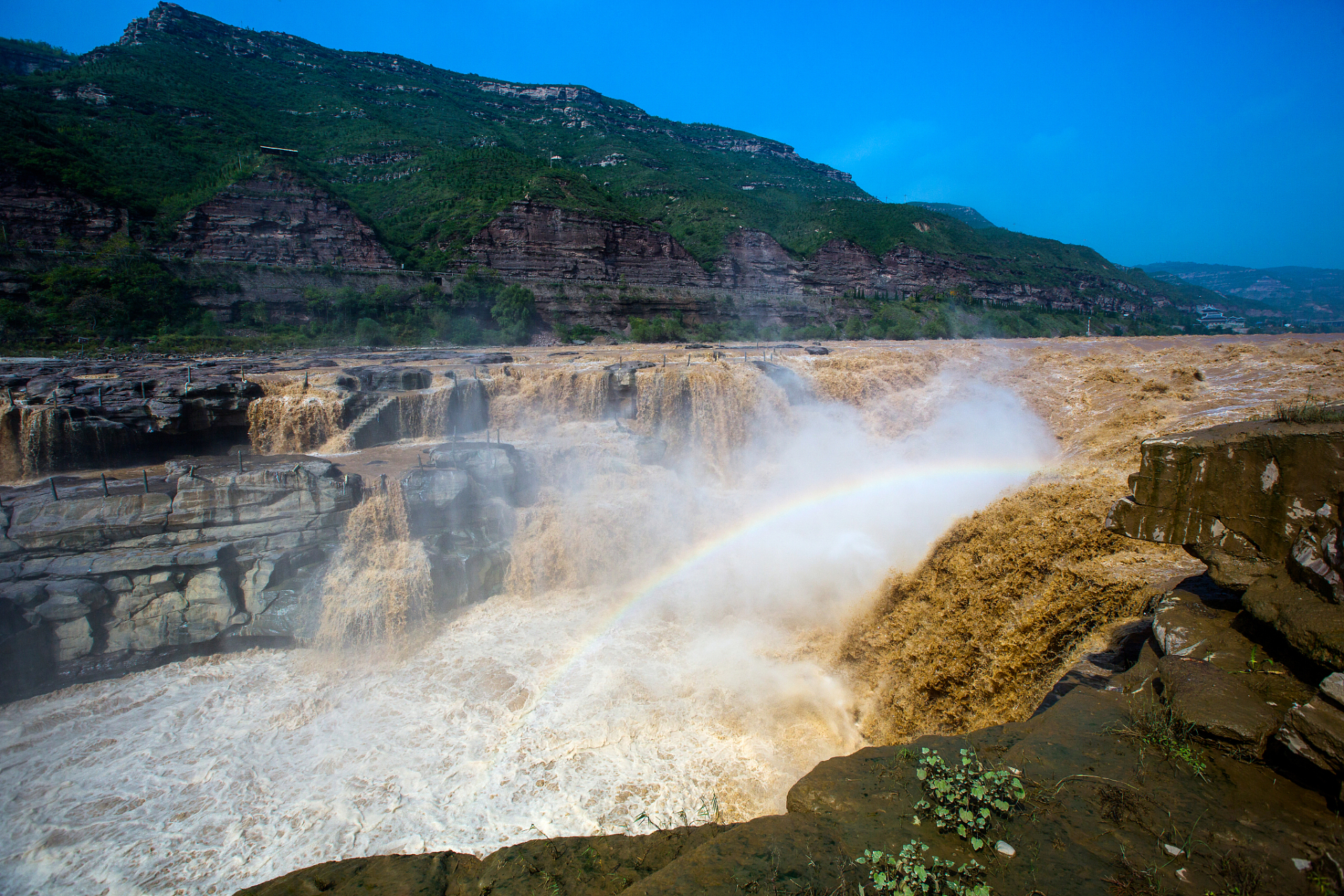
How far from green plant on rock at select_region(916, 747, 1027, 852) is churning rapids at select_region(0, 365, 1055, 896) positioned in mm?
2782

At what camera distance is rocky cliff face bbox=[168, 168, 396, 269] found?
31.9 m

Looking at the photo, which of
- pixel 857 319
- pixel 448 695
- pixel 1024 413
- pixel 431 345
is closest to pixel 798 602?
pixel 448 695

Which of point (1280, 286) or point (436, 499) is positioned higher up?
point (1280, 286)

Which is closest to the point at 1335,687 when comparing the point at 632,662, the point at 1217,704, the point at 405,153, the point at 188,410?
the point at 1217,704

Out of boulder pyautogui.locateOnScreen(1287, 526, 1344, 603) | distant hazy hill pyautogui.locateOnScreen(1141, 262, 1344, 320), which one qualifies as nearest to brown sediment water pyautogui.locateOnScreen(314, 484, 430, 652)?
boulder pyautogui.locateOnScreen(1287, 526, 1344, 603)

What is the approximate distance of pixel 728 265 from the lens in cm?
5025

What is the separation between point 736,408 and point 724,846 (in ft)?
44.3

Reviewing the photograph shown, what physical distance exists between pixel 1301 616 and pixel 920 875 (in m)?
3.06

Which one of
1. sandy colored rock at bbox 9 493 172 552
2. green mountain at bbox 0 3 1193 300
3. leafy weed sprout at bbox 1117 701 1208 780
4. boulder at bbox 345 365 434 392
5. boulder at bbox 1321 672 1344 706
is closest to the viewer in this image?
boulder at bbox 1321 672 1344 706

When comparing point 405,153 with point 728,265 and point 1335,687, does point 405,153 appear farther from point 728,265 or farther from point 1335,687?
point 1335,687

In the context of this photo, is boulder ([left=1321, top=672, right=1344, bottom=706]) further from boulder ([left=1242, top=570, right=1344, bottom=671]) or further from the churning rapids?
the churning rapids

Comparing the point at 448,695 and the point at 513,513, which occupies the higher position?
the point at 513,513

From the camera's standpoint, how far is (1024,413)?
42.9 feet

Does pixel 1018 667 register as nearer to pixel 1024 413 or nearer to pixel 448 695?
pixel 448 695
